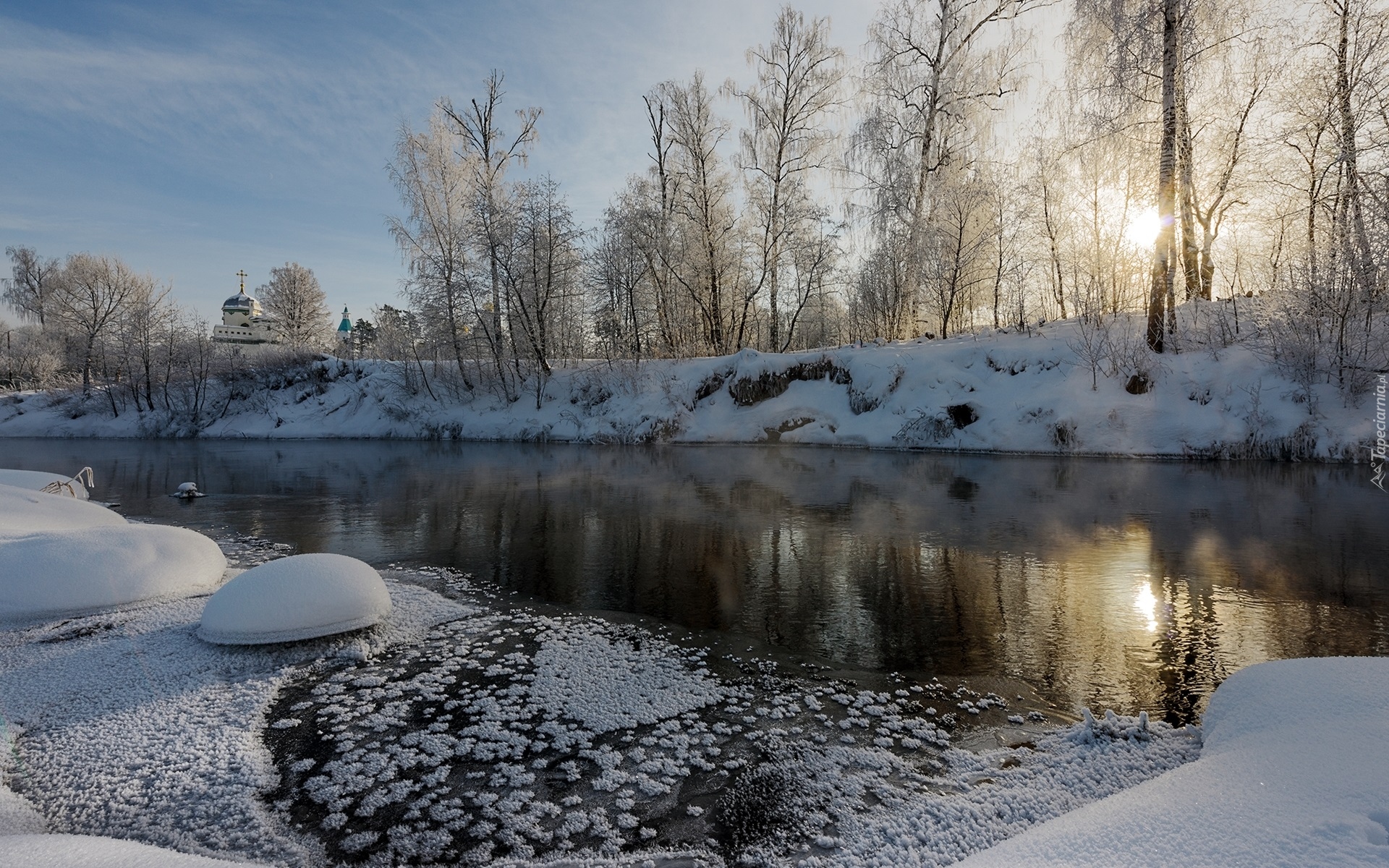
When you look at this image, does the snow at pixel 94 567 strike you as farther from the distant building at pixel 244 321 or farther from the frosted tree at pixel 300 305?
the distant building at pixel 244 321

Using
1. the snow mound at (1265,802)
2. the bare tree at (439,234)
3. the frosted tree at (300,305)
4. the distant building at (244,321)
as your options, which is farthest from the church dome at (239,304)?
the snow mound at (1265,802)

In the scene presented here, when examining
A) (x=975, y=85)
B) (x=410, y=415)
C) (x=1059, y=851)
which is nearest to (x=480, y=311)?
(x=410, y=415)

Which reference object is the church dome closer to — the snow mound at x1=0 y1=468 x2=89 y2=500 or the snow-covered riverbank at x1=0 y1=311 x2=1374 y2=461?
the snow-covered riverbank at x1=0 y1=311 x2=1374 y2=461

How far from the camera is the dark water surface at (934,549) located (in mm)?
4723

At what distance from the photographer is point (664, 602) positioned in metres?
6.01

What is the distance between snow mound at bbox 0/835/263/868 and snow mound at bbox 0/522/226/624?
4398 mm

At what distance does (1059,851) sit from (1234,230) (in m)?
25.5

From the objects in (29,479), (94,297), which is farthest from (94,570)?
(94,297)

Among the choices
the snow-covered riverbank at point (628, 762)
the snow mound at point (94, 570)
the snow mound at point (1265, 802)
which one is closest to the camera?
the snow mound at point (1265, 802)

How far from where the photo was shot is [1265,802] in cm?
224

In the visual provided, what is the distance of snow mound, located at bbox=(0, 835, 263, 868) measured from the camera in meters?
2.15

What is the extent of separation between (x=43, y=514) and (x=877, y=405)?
59.5 feet

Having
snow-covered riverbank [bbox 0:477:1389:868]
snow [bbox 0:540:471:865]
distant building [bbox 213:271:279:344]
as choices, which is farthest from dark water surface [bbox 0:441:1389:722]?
distant building [bbox 213:271:279:344]

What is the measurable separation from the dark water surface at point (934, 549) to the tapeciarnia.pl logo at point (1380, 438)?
48 centimetres
